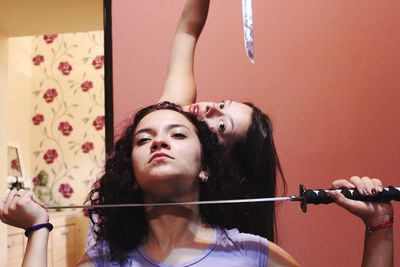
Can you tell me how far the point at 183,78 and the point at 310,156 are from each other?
0.88ft

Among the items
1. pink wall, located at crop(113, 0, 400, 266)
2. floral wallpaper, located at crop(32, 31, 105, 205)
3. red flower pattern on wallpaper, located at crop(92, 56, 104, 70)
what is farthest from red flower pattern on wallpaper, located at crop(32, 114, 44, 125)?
pink wall, located at crop(113, 0, 400, 266)

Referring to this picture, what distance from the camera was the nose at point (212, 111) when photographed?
831 mm

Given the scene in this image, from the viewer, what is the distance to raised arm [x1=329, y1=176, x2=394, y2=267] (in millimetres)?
596

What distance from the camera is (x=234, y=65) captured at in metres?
0.95

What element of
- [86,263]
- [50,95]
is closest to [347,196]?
[86,263]

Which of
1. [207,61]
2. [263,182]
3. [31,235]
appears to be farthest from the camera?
[207,61]

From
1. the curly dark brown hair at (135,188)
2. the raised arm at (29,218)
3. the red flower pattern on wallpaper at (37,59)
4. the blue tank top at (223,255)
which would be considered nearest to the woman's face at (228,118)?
the curly dark brown hair at (135,188)

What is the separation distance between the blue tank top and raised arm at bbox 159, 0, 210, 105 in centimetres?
31

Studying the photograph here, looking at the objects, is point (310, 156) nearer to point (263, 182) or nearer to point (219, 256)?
point (263, 182)

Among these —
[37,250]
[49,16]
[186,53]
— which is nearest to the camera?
[37,250]

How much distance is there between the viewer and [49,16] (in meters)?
1.63

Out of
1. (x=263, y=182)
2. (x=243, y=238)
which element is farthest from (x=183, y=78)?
(x=243, y=238)

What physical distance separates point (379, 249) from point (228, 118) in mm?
349

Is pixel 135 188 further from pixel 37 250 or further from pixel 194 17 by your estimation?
pixel 194 17
